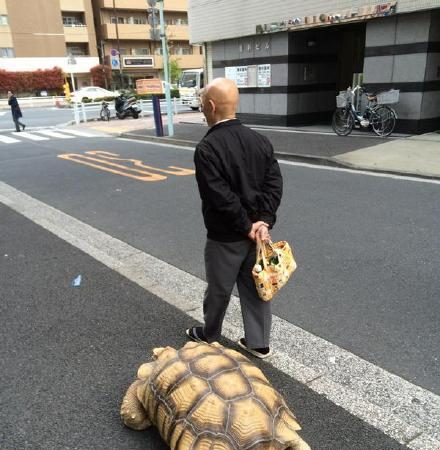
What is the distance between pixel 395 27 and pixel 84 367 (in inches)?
476

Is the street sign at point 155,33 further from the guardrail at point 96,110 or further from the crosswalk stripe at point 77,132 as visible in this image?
the guardrail at point 96,110

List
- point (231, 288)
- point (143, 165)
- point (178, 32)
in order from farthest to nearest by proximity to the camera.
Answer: point (178, 32)
point (143, 165)
point (231, 288)

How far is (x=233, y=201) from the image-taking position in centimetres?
259

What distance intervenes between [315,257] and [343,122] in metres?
9.09

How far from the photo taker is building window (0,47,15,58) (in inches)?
1965

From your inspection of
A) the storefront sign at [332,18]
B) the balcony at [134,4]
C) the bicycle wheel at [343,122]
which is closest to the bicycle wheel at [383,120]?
the bicycle wheel at [343,122]

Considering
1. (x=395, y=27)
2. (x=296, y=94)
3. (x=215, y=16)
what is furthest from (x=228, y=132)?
(x=215, y=16)

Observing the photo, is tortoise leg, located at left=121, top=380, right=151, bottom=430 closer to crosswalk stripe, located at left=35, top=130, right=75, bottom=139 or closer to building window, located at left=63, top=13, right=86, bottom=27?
crosswalk stripe, located at left=35, top=130, right=75, bottom=139

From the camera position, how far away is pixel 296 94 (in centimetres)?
1546

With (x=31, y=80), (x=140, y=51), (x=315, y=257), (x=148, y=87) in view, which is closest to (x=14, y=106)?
(x=148, y=87)

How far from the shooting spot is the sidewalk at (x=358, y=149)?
8.84 meters

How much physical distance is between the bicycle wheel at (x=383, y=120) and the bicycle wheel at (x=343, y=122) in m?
0.59

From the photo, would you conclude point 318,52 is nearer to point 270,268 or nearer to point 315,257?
point 315,257

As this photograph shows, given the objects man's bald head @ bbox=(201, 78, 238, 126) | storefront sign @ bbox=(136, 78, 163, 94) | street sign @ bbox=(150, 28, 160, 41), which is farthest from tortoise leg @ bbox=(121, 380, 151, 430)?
storefront sign @ bbox=(136, 78, 163, 94)
